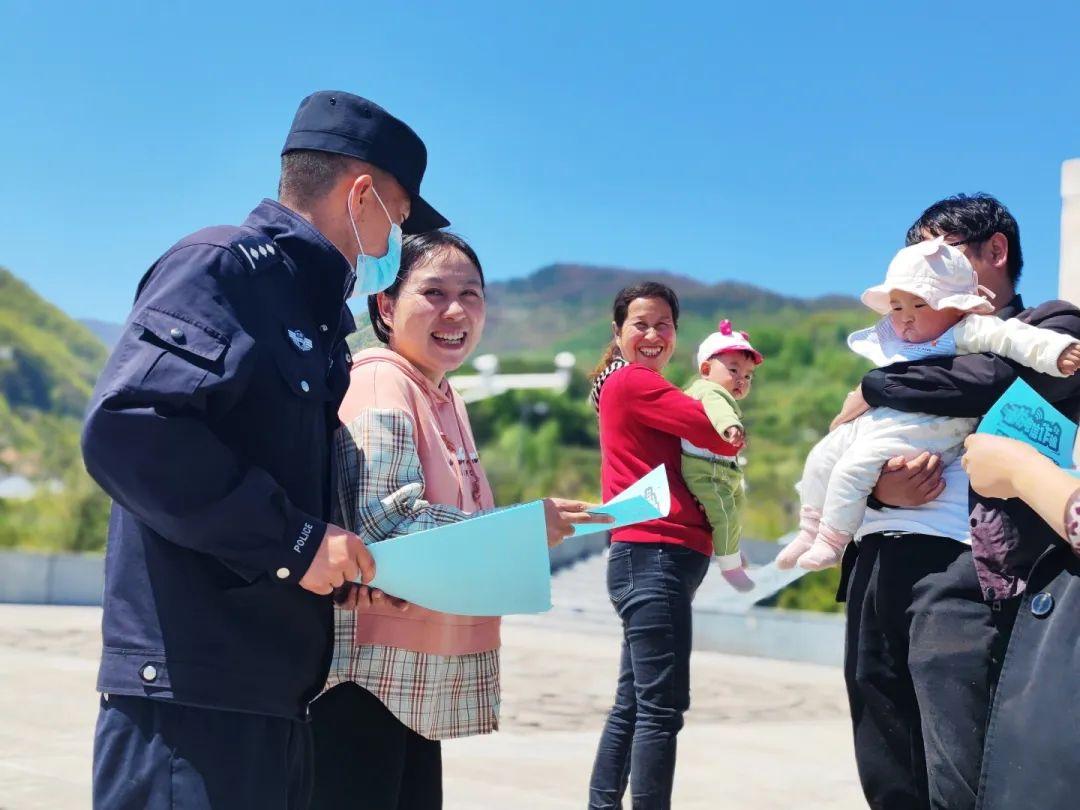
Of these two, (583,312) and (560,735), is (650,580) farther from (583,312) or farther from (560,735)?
(583,312)

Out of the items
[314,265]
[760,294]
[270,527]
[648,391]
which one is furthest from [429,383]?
[760,294]

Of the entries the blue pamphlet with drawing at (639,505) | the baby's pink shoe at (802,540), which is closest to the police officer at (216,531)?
the blue pamphlet with drawing at (639,505)

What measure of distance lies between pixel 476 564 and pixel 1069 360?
146cm

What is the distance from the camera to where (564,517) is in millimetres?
2582

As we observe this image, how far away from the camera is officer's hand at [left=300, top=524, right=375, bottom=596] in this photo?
2.22m

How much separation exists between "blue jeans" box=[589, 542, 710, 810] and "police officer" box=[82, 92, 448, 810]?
1790mm

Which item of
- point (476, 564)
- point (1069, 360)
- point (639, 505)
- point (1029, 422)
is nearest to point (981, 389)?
point (1069, 360)

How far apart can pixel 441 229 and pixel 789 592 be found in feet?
47.9

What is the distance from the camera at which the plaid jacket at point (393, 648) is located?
102 inches

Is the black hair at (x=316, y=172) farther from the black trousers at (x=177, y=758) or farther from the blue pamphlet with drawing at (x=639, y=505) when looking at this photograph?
the black trousers at (x=177, y=758)

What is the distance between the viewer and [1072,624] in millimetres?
2049

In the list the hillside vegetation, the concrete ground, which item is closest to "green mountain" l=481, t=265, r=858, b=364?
the hillside vegetation

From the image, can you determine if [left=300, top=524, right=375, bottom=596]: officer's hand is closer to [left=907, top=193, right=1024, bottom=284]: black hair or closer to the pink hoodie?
the pink hoodie

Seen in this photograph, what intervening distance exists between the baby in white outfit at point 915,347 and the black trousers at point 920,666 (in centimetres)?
12
